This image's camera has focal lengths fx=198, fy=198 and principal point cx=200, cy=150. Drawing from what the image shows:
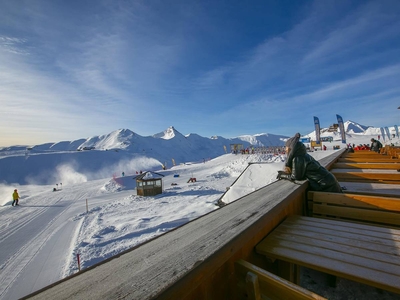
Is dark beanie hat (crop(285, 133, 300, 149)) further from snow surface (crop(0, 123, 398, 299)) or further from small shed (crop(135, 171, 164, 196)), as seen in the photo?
small shed (crop(135, 171, 164, 196))

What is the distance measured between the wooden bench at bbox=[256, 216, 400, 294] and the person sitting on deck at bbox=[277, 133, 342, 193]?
3.76 feet

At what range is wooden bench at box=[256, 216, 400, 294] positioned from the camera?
4.27ft

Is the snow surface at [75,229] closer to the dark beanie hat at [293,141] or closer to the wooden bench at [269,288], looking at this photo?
the dark beanie hat at [293,141]

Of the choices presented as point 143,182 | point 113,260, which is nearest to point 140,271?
point 113,260

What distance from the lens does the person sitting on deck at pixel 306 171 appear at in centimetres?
316

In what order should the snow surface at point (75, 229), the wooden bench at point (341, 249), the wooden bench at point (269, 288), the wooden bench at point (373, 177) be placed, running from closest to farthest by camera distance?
the wooden bench at point (269, 288) → the wooden bench at point (341, 249) → the wooden bench at point (373, 177) → the snow surface at point (75, 229)

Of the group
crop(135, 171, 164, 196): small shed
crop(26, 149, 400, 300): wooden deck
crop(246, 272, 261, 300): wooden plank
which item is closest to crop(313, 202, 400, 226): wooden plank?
crop(26, 149, 400, 300): wooden deck

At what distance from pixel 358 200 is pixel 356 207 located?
100 millimetres

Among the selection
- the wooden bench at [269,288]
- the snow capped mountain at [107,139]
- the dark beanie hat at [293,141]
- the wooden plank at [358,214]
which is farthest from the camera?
the snow capped mountain at [107,139]

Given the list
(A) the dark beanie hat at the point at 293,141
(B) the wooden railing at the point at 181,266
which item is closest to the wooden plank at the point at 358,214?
(A) the dark beanie hat at the point at 293,141

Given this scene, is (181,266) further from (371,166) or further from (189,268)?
(371,166)

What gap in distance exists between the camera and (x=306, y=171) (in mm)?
3299

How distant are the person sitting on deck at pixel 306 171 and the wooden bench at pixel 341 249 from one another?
115 centimetres

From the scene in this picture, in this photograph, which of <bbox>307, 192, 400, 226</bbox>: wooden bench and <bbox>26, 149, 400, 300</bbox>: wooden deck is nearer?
<bbox>26, 149, 400, 300</bbox>: wooden deck
